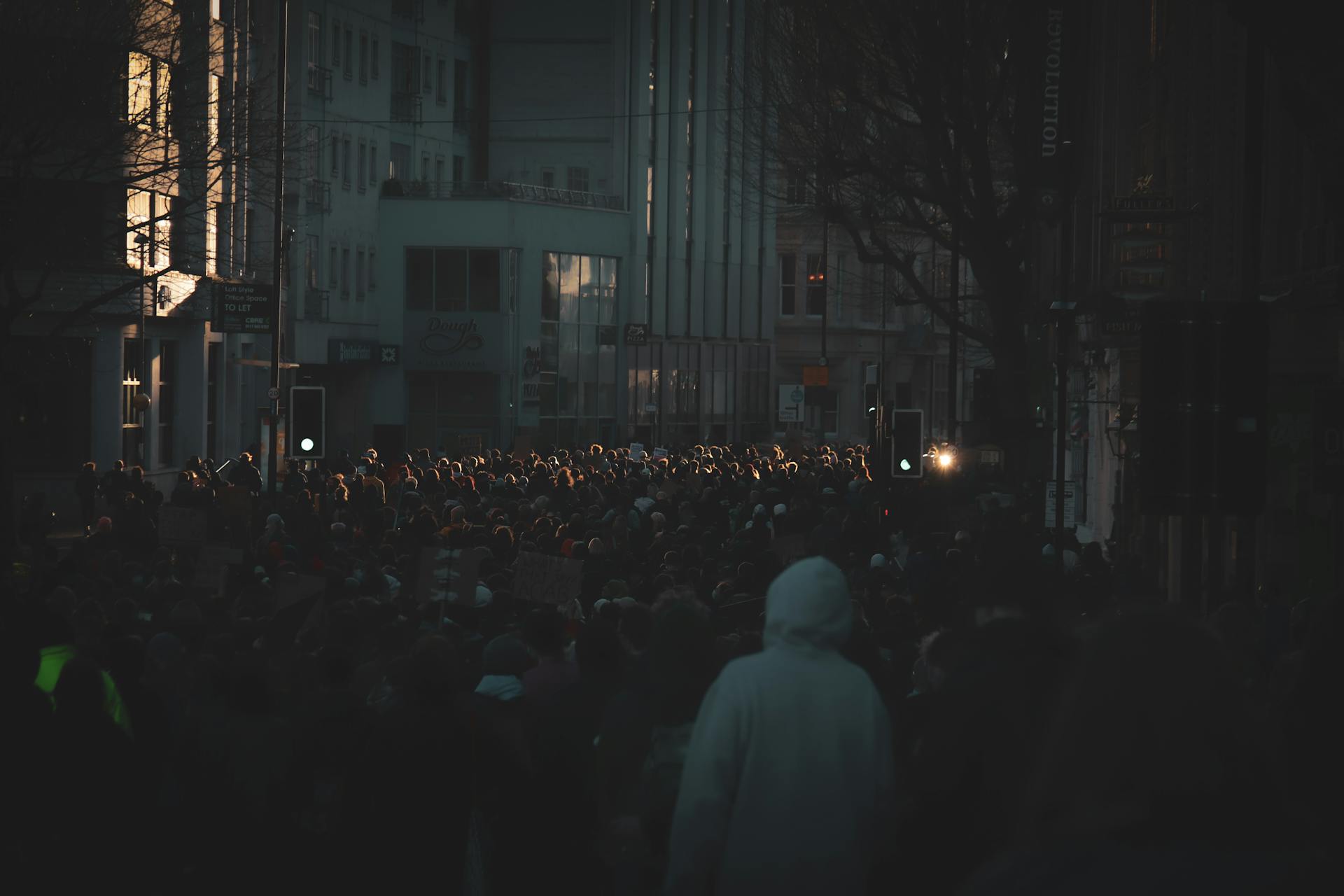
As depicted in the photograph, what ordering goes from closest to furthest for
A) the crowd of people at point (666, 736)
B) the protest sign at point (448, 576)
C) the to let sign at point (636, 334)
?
1. the crowd of people at point (666, 736)
2. the protest sign at point (448, 576)
3. the to let sign at point (636, 334)

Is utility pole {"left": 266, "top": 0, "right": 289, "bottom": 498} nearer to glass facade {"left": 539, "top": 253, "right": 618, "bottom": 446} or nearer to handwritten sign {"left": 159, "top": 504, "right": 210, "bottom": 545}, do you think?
handwritten sign {"left": 159, "top": 504, "right": 210, "bottom": 545}

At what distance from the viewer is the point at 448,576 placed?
1363cm

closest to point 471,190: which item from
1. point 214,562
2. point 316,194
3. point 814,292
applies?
point 316,194

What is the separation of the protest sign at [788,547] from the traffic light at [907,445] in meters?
10.0

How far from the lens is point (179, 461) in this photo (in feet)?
144

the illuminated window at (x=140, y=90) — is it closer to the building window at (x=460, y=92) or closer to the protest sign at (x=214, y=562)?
the protest sign at (x=214, y=562)

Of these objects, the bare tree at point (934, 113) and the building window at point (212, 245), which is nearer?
the bare tree at point (934, 113)

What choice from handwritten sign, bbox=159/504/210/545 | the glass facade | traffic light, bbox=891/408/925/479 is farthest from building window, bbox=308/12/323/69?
handwritten sign, bbox=159/504/210/545

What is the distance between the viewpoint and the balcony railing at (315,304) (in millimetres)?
54188

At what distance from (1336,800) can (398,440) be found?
5751cm

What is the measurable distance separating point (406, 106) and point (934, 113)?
121 ft

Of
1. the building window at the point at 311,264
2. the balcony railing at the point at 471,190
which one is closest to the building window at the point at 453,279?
the balcony railing at the point at 471,190

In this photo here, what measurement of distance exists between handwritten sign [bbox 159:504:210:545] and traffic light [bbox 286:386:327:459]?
240 inches

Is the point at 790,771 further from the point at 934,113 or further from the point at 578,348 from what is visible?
the point at 578,348
